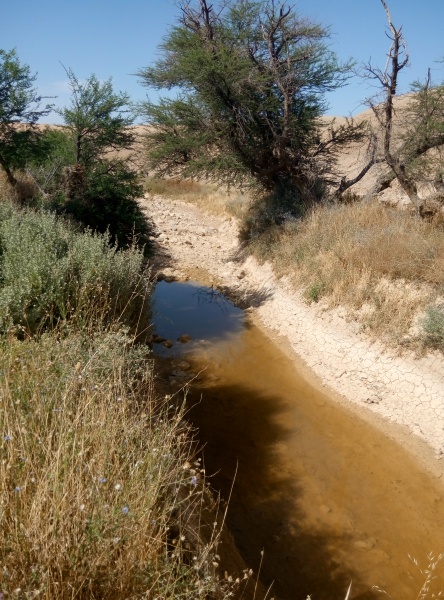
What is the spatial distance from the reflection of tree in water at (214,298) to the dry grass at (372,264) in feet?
4.95

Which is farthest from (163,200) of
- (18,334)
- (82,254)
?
(18,334)

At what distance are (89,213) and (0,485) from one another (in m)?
10.1

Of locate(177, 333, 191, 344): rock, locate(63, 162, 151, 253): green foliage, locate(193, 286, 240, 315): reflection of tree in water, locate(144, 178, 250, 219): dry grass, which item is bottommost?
locate(177, 333, 191, 344): rock

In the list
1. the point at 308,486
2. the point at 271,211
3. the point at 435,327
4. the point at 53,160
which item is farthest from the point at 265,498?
the point at 53,160

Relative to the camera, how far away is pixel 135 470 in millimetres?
2578

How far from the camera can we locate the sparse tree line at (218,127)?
1167 centimetres

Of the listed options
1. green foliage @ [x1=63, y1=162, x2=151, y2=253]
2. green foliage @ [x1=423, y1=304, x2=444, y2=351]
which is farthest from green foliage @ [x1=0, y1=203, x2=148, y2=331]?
green foliage @ [x1=423, y1=304, x2=444, y2=351]

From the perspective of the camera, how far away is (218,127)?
12.6 metres

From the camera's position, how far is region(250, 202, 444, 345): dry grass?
740 cm

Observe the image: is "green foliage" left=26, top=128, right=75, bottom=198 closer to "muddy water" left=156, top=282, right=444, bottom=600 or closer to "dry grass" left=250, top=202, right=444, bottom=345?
"dry grass" left=250, top=202, right=444, bottom=345

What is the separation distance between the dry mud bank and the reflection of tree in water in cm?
31

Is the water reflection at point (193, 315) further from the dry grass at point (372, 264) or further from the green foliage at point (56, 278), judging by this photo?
the green foliage at point (56, 278)

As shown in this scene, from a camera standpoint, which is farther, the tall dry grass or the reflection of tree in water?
the reflection of tree in water

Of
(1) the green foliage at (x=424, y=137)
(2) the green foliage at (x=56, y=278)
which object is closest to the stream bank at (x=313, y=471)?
(2) the green foliage at (x=56, y=278)
